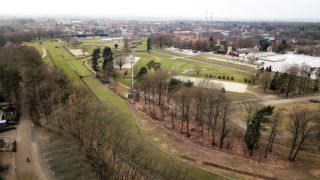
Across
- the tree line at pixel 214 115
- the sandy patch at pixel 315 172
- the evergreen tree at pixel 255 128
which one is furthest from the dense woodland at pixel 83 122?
the sandy patch at pixel 315 172

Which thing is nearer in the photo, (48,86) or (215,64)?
(48,86)

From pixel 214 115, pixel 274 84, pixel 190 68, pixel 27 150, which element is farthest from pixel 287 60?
pixel 27 150

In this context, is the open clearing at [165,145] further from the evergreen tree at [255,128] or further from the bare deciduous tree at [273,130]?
the bare deciduous tree at [273,130]

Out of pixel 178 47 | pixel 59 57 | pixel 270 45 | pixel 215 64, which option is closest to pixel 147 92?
pixel 215 64

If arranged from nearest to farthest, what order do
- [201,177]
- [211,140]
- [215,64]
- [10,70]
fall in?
[201,177], [211,140], [10,70], [215,64]

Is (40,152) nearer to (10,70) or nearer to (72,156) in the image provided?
(72,156)

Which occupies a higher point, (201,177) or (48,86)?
(48,86)

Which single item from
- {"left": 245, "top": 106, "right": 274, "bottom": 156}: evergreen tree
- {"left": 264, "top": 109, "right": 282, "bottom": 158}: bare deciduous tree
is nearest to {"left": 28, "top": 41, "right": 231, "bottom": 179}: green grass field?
{"left": 245, "top": 106, "right": 274, "bottom": 156}: evergreen tree
